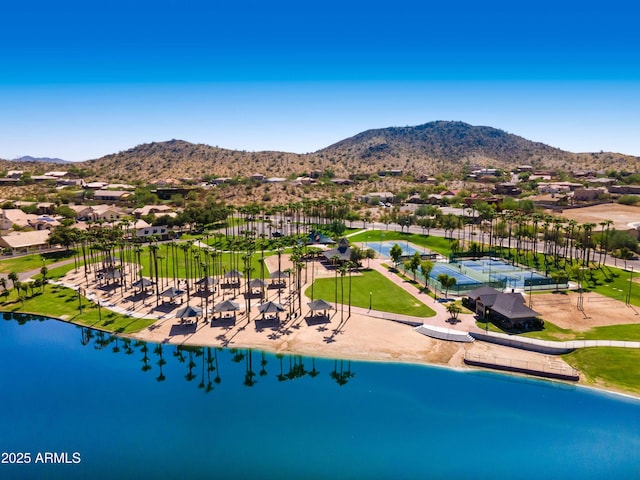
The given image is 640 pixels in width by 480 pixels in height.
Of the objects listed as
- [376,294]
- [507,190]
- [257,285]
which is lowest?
[376,294]

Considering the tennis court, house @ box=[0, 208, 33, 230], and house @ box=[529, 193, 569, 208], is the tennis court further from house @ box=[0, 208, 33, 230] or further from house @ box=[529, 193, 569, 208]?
house @ box=[0, 208, 33, 230]

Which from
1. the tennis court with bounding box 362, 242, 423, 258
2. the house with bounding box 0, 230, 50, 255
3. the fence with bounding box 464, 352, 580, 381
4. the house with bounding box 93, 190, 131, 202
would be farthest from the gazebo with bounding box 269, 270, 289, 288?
the house with bounding box 93, 190, 131, 202

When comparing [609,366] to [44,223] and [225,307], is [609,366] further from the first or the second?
[44,223]

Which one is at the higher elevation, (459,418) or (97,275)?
(97,275)

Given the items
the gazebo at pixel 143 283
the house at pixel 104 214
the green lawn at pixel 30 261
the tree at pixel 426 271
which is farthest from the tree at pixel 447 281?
the house at pixel 104 214

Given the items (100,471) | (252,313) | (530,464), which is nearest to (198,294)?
(252,313)

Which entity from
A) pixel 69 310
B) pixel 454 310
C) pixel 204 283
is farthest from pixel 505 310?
pixel 69 310

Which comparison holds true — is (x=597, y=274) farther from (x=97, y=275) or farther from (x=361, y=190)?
(x=361, y=190)
